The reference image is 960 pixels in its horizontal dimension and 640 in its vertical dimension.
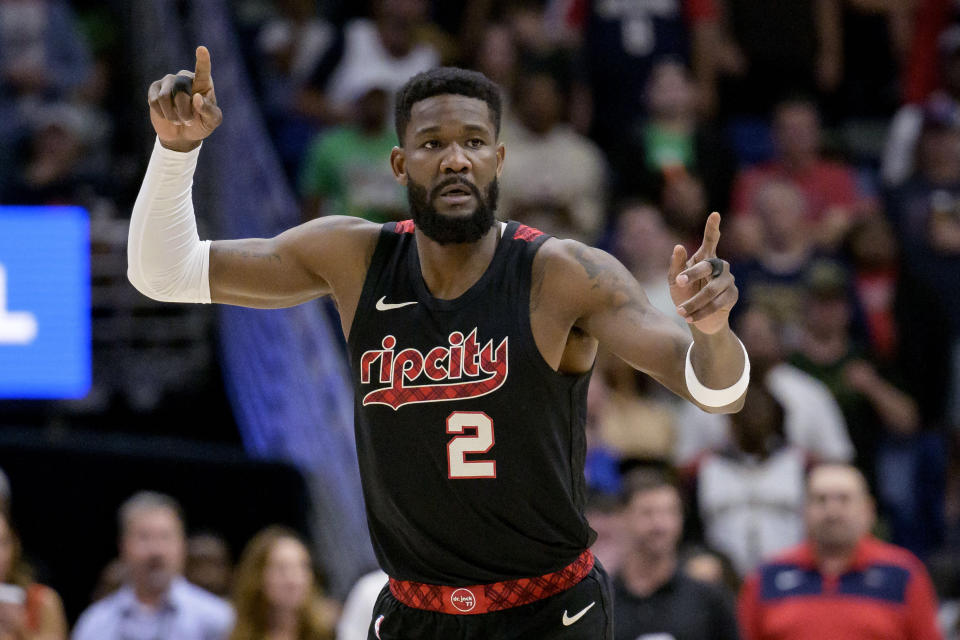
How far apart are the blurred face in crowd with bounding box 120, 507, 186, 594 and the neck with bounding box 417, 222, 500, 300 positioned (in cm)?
366

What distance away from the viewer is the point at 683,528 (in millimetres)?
8305

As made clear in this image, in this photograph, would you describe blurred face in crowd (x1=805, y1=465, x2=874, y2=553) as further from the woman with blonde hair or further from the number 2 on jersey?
the number 2 on jersey

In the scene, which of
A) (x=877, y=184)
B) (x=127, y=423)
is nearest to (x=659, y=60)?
(x=877, y=184)

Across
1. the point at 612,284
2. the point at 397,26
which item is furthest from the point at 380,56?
the point at 612,284

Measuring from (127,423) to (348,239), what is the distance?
5.44 m

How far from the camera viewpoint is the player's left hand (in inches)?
149

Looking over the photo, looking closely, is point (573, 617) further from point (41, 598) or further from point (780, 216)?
point (780, 216)

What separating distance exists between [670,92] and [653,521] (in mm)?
4251

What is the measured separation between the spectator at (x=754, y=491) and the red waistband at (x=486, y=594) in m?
4.09

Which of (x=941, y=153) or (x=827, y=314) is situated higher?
(x=941, y=153)

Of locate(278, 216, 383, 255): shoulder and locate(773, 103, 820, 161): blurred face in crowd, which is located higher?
locate(773, 103, 820, 161): blurred face in crowd

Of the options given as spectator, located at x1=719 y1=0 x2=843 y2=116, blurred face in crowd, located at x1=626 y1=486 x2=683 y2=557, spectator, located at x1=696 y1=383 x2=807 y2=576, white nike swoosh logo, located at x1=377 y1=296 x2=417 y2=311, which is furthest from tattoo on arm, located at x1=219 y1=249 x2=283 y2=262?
spectator, located at x1=719 y1=0 x2=843 y2=116

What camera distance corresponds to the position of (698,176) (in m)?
10.4

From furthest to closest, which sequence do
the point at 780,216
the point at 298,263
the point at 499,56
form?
the point at 499,56 → the point at 780,216 → the point at 298,263
